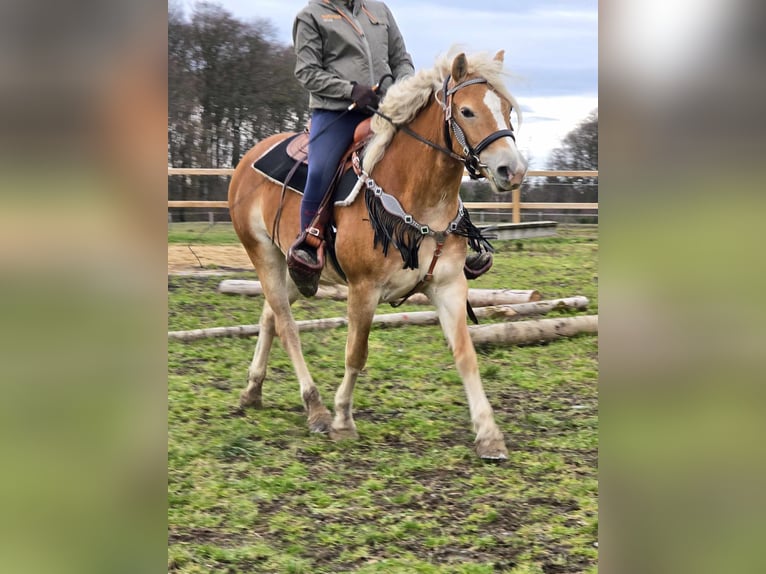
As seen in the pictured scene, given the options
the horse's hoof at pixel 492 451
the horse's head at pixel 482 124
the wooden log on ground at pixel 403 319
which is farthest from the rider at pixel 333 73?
the wooden log on ground at pixel 403 319

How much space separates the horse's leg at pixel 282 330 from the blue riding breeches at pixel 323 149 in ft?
2.68

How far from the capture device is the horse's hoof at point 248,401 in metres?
5.19

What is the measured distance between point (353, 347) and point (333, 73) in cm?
157

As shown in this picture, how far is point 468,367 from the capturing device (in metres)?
4.22

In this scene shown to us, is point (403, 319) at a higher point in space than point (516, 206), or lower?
lower

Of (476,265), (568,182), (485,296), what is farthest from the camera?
(568,182)

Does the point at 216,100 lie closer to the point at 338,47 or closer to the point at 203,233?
the point at 203,233

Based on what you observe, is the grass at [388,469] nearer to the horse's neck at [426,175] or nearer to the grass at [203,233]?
the horse's neck at [426,175]
